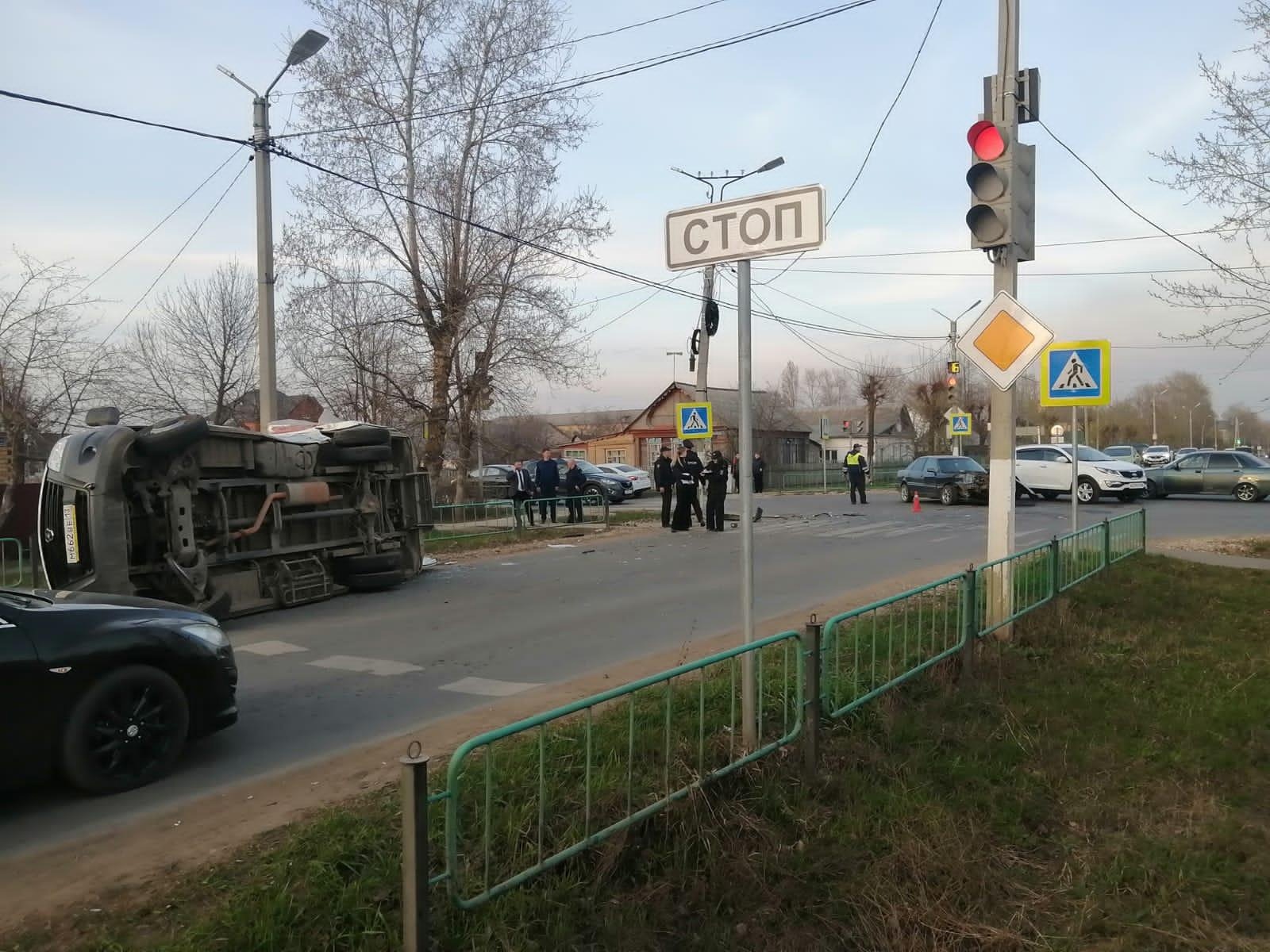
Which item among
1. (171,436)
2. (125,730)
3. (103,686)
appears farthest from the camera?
(171,436)

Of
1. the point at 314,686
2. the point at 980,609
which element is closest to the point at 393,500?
the point at 314,686

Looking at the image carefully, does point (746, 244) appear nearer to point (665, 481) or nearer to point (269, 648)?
point (269, 648)

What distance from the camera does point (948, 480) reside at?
2666cm

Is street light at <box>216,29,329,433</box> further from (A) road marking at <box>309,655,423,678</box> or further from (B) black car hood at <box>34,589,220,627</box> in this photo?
(B) black car hood at <box>34,589,220,627</box>

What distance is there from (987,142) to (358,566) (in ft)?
27.3

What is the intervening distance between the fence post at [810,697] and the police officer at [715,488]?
13550mm

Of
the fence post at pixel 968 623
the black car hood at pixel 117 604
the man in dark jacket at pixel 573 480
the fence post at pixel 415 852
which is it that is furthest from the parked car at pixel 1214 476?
the fence post at pixel 415 852

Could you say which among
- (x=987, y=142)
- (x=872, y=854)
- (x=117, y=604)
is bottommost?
(x=872, y=854)

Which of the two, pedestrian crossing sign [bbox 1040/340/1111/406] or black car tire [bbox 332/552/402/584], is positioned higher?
pedestrian crossing sign [bbox 1040/340/1111/406]

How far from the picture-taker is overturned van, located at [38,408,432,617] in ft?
28.6

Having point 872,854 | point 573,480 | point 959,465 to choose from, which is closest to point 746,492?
point 872,854

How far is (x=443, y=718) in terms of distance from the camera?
19.7 feet

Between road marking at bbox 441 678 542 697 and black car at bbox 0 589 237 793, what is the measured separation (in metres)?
1.73

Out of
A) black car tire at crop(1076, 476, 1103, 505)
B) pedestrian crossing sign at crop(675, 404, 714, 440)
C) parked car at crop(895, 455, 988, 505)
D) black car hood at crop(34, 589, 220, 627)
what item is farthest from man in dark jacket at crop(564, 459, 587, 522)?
black car hood at crop(34, 589, 220, 627)
